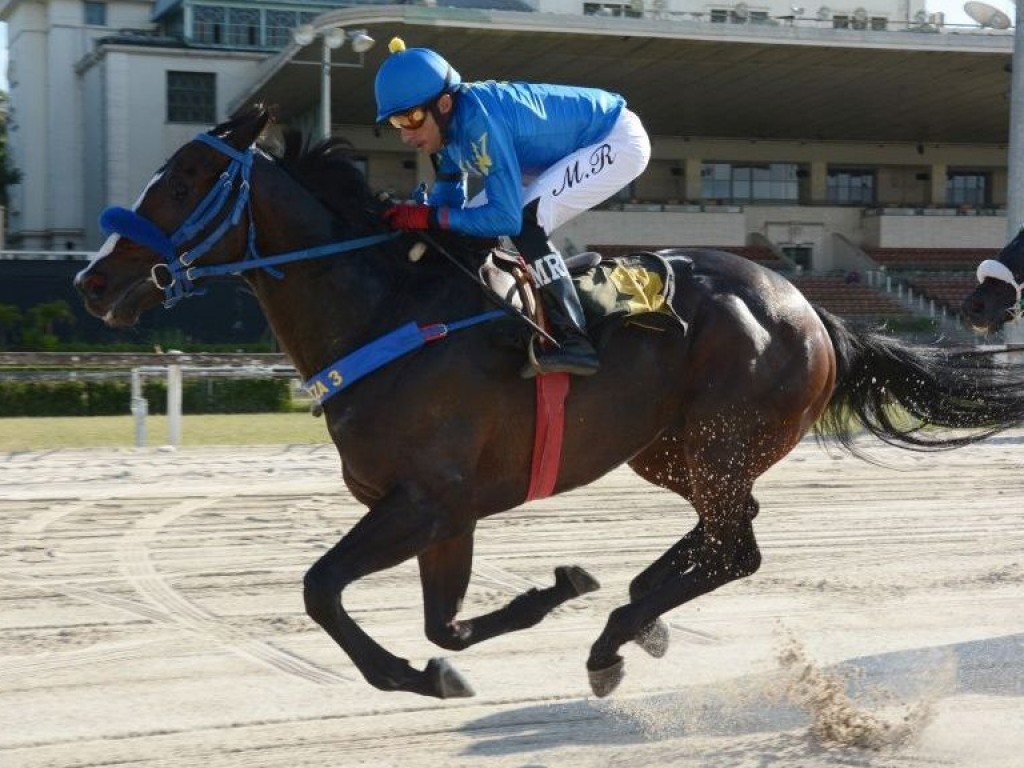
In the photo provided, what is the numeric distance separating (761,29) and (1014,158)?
1251cm

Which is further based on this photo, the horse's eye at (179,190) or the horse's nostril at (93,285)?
the horse's eye at (179,190)

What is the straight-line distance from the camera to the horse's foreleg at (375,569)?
3762 mm

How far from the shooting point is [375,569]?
382 cm

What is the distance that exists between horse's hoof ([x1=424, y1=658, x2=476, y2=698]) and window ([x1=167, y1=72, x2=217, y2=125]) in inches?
1181

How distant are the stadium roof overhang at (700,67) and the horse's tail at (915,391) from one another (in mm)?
19721

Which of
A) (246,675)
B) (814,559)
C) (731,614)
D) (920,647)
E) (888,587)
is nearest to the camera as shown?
(246,675)

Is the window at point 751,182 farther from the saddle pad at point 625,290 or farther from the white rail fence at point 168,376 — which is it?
the saddle pad at point 625,290

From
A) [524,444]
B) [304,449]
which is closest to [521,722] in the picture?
[524,444]

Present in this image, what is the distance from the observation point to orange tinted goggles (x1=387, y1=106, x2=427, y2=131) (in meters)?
3.98

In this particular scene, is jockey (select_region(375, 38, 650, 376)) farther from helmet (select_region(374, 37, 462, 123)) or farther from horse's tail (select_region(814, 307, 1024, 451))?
horse's tail (select_region(814, 307, 1024, 451))

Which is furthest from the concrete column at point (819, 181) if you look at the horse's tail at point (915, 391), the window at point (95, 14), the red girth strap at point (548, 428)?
the red girth strap at point (548, 428)

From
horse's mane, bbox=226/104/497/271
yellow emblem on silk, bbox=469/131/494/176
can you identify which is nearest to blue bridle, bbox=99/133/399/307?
horse's mane, bbox=226/104/497/271

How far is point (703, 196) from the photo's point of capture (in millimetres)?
36688

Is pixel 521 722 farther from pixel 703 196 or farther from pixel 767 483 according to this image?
pixel 703 196
